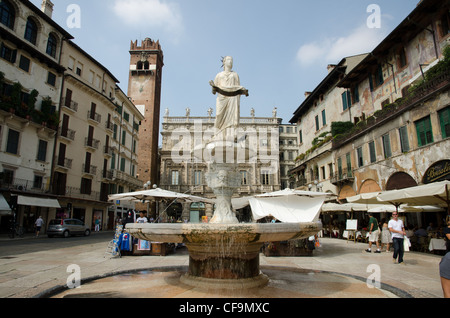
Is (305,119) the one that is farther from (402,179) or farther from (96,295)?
(96,295)

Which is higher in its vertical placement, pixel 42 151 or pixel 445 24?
pixel 445 24

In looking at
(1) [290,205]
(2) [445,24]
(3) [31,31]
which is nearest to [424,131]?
(2) [445,24]

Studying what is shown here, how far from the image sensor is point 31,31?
2495 centimetres

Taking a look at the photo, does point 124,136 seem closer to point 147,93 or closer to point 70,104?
point 70,104

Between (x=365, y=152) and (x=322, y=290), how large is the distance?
1914 cm

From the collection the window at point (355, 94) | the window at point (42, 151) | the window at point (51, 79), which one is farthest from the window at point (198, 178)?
the window at point (355, 94)

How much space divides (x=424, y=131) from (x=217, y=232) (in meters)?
16.2

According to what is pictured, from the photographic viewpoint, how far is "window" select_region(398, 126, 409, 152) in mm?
17297

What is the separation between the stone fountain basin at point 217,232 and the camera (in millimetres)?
4336

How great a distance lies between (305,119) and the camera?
35.5 metres

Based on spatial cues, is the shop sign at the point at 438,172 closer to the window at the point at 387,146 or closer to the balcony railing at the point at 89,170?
the window at the point at 387,146

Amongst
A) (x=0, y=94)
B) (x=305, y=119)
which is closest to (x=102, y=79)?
(x=0, y=94)

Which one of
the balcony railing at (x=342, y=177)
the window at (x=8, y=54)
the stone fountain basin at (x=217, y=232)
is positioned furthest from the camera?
the balcony railing at (x=342, y=177)

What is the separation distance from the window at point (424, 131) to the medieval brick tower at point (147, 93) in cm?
3690
